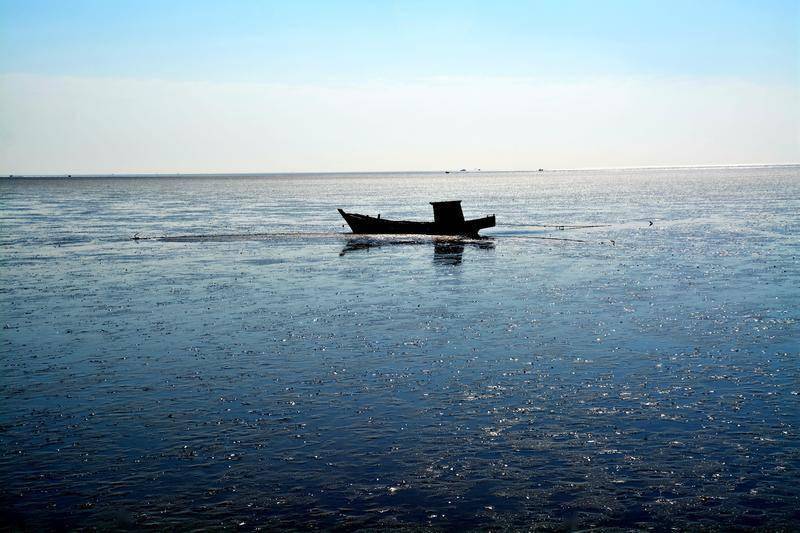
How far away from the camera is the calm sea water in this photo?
1060 centimetres

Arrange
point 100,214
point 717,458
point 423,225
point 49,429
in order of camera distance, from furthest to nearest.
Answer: point 100,214 → point 423,225 → point 49,429 → point 717,458

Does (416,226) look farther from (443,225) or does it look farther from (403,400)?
(403,400)

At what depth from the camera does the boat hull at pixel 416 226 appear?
2137 inches

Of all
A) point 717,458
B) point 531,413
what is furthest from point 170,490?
point 717,458

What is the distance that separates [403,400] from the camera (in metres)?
15.1

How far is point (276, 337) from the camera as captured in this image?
20.9m

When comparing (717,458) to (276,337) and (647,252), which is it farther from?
(647,252)

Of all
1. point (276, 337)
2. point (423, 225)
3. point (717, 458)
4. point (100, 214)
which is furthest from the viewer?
point (100, 214)

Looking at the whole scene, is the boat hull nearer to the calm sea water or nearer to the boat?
the boat

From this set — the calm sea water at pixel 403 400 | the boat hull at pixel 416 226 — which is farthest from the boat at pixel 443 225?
the calm sea water at pixel 403 400

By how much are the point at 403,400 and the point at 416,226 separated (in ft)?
133

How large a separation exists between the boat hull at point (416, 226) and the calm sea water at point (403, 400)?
68.2ft

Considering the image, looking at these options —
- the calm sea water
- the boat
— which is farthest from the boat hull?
the calm sea water

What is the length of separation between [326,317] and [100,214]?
228 ft
